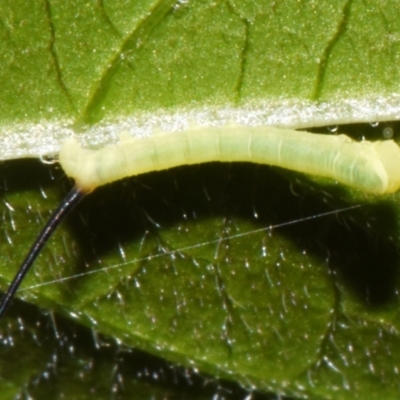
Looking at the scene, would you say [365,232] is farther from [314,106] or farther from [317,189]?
[314,106]

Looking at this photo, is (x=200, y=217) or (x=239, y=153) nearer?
(x=239, y=153)

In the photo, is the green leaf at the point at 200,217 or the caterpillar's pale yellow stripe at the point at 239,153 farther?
the green leaf at the point at 200,217

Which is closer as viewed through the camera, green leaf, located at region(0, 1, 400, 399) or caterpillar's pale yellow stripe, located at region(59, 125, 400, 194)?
caterpillar's pale yellow stripe, located at region(59, 125, 400, 194)
